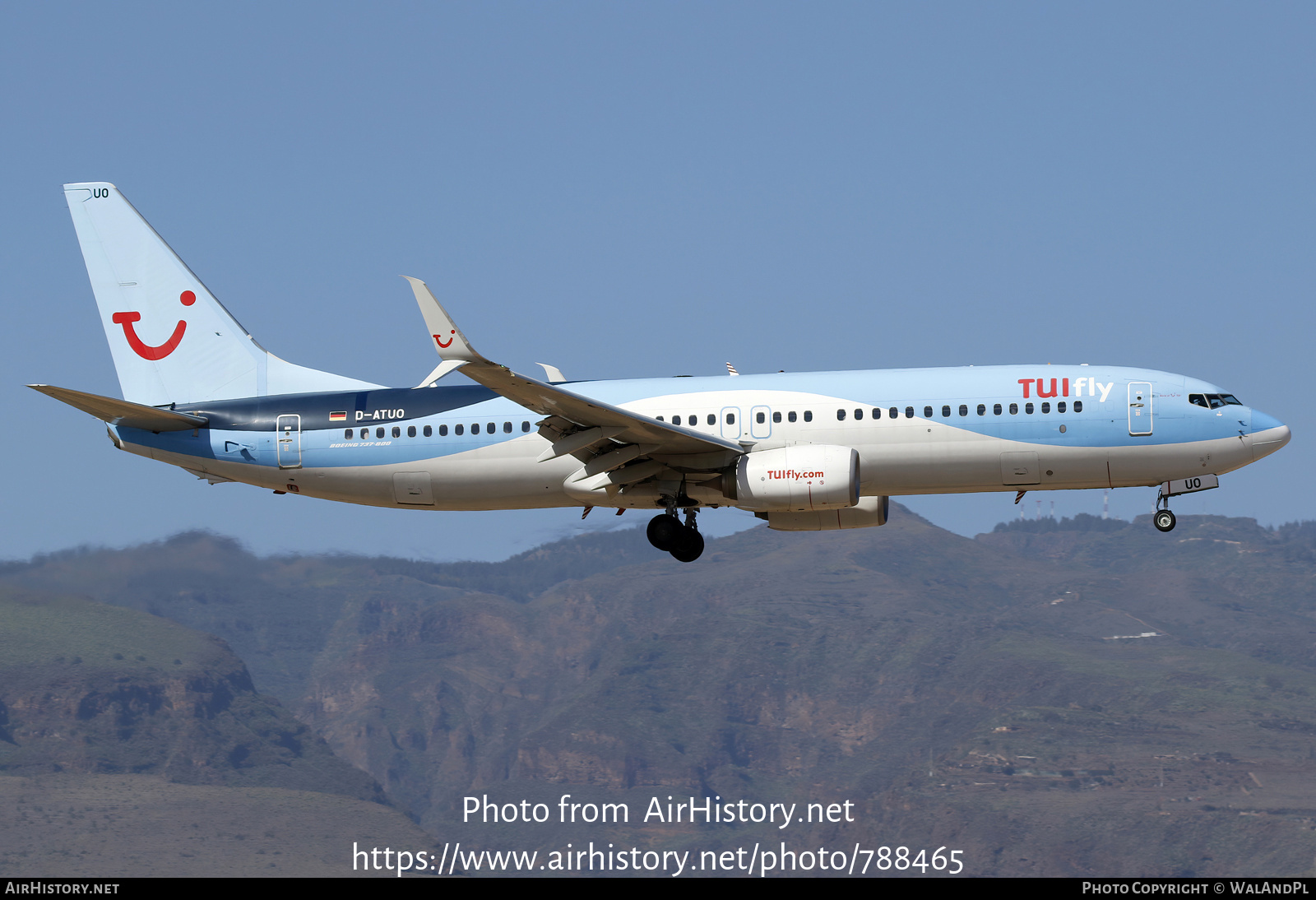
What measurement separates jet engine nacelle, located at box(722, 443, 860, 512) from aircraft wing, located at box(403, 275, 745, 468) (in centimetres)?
87

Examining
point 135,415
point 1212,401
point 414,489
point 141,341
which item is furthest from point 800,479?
point 141,341

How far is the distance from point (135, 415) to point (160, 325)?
15.0ft

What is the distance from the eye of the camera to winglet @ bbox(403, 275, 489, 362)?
3306cm

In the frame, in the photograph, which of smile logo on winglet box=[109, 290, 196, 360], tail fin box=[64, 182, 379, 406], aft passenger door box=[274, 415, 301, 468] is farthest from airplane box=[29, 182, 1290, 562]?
smile logo on winglet box=[109, 290, 196, 360]

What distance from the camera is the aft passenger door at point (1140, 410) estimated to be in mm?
39875

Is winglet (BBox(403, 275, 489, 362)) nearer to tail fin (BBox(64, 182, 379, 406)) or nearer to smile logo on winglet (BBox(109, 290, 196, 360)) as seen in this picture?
tail fin (BBox(64, 182, 379, 406))

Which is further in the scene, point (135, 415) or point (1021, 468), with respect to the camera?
point (135, 415)

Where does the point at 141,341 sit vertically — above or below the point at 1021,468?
above

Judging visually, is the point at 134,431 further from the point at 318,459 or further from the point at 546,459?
the point at 546,459

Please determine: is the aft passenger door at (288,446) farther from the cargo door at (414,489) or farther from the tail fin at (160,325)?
the cargo door at (414,489)

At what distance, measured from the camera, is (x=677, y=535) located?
42.1 meters

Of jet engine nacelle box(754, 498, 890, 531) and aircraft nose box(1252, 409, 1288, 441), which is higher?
aircraft nose box(1252, 409, 1288, 441)

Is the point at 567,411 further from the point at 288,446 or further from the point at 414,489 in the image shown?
the point at 288,446

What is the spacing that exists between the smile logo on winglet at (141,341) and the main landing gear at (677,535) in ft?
49.8
